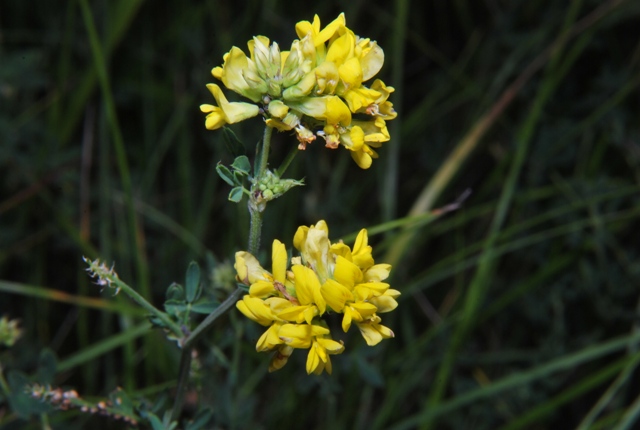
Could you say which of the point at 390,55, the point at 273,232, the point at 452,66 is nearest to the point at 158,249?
the point at 273,232

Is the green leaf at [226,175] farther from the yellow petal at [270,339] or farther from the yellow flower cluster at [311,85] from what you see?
the yellow petal at [270,339]

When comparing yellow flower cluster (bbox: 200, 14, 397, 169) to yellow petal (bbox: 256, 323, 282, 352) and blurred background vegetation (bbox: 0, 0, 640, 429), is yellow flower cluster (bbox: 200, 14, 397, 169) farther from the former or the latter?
blurred background vegetation (bbox: 0, 0, 640, 429)

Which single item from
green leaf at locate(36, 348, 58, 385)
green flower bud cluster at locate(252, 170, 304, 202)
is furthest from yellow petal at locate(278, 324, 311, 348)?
green leaf at locate(36, 348, 58, 385)

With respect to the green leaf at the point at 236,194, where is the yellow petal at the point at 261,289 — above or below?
below

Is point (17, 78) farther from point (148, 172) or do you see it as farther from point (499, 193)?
point (499, 193)

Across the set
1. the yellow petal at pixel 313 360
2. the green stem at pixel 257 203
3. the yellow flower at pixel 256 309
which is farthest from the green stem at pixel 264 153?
the yellow petal at pixel 313 360

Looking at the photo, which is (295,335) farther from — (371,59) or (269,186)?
(371,59)
